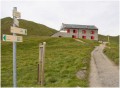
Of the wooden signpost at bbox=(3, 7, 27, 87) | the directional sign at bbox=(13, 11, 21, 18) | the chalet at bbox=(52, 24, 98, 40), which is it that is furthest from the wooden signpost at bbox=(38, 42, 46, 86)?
the chalet at bbox=(52, 24, 98, 40)

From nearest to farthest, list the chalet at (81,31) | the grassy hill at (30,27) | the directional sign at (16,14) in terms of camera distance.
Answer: the directional sign at (16,14)
the chalet at (81,31)
the grassy hill at (30,27)

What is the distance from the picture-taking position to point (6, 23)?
445 feet

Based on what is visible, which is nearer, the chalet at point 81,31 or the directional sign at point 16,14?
the directional sign at point 16,14

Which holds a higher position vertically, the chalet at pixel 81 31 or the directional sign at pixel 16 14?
the chalet at pixel 81 31

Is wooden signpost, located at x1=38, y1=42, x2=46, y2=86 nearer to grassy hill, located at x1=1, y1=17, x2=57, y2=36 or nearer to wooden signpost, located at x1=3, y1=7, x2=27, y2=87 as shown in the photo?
wooden signpost, located at x1=3, y1=7, x2=27, y2=87

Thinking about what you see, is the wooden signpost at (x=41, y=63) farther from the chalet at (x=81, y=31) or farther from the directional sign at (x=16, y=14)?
the chalet at (x=81, y=31)

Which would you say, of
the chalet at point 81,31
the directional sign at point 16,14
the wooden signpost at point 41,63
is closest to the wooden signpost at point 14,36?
the directional sign at point 16,14

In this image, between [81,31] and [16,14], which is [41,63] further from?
[81,31]

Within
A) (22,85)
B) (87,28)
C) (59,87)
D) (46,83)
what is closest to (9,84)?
(22,85)

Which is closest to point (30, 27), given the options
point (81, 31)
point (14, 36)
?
point (81, 31)

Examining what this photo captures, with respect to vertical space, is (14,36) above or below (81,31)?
below

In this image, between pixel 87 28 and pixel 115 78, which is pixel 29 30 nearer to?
pixel 87 28

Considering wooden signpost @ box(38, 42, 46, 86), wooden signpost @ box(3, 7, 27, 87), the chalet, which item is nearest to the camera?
wooden signpost @ box(3, 7, 27, 87)

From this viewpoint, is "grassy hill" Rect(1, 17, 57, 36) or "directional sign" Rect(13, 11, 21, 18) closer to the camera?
"directional sign" Rect(13, 11, 21, 18)
